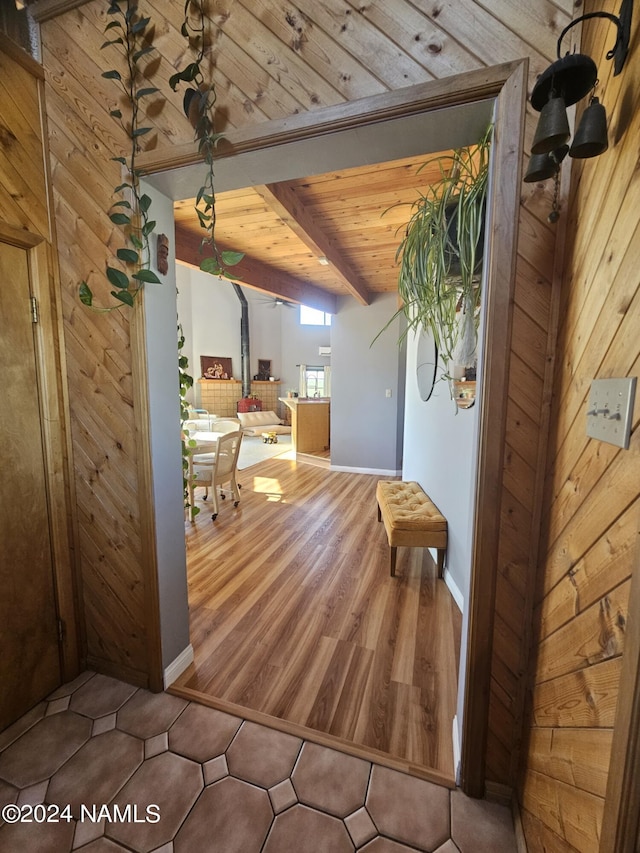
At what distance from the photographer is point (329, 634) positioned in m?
1.93

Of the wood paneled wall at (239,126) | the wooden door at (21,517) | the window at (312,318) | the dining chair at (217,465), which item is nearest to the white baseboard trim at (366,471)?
the dining chair at (217,465)

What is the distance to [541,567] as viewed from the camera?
1006 millimetres

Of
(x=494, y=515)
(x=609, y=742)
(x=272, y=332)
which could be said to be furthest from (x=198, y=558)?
(x=272, y=332)

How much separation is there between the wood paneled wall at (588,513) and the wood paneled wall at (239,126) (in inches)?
2.9

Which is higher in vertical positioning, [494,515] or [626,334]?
[626,334]

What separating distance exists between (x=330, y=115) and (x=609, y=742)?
5.45 feet

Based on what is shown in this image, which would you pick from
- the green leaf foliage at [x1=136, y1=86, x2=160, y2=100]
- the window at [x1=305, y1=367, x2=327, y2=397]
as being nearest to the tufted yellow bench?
the green leaf foliage at [x1=136, y1=86, x2=160, y2=100]

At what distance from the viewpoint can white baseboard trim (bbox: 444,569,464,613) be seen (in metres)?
2.19

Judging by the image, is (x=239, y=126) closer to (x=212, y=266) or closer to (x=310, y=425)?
(x=212, y=266)

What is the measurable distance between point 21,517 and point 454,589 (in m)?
2.39

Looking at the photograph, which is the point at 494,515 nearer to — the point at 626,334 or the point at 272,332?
the point at 626,334

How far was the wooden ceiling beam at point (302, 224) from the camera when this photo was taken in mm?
2049

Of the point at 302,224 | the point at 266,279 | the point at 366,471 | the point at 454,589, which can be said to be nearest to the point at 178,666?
the point at 454,589

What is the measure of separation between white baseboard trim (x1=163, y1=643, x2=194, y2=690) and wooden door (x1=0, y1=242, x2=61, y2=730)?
1.65 feet
